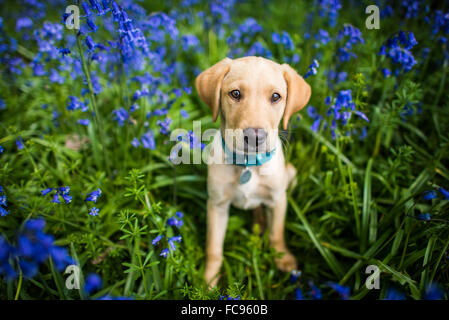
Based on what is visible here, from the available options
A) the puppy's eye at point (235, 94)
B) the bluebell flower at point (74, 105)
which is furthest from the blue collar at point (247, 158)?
the bluebell flower at point (74, 105)

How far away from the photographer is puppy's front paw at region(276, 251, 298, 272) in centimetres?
304

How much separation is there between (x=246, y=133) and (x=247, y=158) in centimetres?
44

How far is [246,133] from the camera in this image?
6.56 feet

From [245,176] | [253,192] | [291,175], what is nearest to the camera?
[245,176]

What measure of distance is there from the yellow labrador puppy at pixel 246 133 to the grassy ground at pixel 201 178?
321mm

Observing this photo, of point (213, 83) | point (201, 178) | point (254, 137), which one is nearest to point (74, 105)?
point (213, 83)

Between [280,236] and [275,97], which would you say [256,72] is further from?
[280,236]

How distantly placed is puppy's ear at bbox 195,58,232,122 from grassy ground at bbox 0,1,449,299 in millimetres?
774

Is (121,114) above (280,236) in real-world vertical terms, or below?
above

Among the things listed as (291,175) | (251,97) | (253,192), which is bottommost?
(253,192)

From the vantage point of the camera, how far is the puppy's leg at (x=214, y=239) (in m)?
2.84
